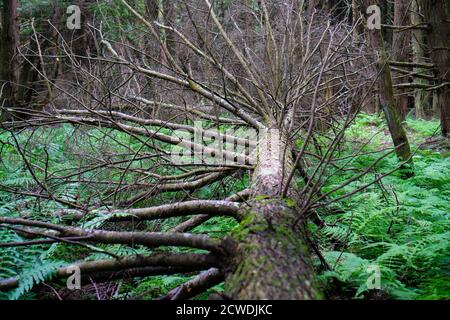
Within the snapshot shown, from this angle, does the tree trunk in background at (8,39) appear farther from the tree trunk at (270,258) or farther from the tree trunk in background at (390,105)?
the tree trunk at (270,258)

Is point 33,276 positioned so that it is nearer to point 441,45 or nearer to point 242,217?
point 242,217

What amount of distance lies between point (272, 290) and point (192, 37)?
5536mm

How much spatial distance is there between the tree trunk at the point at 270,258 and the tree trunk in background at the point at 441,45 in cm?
503

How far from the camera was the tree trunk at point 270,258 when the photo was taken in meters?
1.81

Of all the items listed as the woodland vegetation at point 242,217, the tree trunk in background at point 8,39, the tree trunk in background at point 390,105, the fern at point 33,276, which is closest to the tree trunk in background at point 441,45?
the woodland vegetation at point 242,217

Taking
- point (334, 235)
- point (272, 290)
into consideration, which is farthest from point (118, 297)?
point (334, 235)

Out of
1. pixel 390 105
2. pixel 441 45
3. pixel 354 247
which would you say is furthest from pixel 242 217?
pixel 441 45

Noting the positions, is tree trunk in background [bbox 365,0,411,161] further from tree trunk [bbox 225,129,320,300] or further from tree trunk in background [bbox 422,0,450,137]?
tree trunk [bbox 225,129,320,300]

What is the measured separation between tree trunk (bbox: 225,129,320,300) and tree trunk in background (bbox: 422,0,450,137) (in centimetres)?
503

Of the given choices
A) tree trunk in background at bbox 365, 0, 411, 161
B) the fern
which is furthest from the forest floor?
tree trunk in background at bbox 365, 0, 411, 161

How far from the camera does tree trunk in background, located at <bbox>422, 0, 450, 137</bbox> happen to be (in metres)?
6.32

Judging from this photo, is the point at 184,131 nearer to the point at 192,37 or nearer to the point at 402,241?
the point at 192,37

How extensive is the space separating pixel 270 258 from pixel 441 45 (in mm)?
6053

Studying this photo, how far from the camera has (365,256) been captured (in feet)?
10.5
